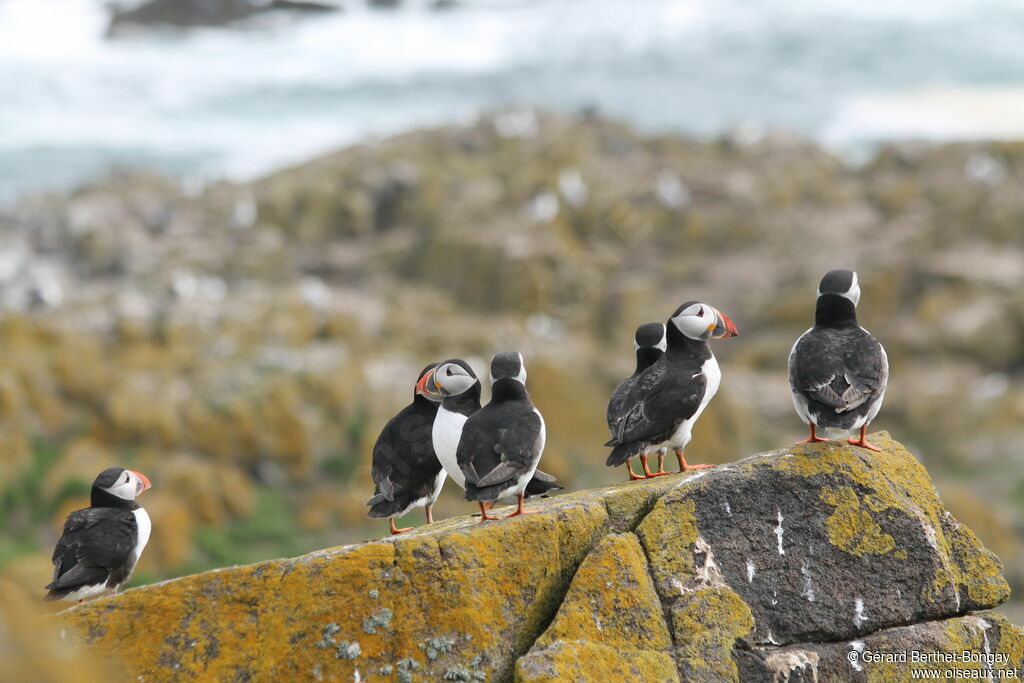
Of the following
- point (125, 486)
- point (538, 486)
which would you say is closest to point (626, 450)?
point (538, 486)

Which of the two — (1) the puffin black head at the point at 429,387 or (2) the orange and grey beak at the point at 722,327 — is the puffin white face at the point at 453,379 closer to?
(1) the puffin black head at the point at 429,387

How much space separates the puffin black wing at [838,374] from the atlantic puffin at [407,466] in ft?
9.00

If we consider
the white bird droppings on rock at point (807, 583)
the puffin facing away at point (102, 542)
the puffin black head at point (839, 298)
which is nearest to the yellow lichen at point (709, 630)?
the white bird droppings on rock at point (807, 583)

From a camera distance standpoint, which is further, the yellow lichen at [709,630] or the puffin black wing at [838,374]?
the puffin black wing at [838,374]

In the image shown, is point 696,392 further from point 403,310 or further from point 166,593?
point 403,310

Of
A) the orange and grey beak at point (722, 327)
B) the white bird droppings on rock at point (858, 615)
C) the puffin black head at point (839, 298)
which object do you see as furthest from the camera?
the orange and grey beak at point (722, 327)

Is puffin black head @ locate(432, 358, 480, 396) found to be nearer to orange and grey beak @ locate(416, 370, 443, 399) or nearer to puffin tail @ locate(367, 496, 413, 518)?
orange and grey beak @ locate(416, 370, 443, 399)

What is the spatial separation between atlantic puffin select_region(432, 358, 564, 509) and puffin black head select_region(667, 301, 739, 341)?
159 cm

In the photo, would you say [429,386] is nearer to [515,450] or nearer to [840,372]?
[515,450]

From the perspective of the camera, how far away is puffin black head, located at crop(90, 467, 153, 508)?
A: 7980mm

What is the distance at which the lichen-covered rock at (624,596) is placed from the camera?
242 inches

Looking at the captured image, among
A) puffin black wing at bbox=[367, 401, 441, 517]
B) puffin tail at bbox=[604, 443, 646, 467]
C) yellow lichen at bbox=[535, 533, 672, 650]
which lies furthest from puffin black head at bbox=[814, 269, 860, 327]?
puffin black wing at bbox=[367, 401, 441, 517]

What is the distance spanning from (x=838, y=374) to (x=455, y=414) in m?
2.76

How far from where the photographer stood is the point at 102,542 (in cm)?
768
